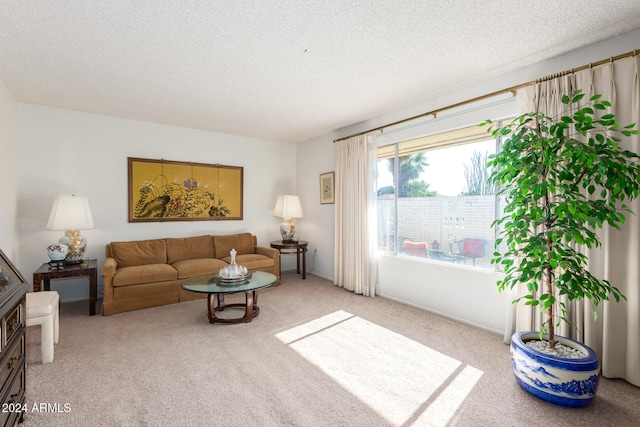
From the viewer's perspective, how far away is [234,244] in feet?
16.8

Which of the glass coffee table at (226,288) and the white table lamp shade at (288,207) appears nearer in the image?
the glass coffee table at (226,288)

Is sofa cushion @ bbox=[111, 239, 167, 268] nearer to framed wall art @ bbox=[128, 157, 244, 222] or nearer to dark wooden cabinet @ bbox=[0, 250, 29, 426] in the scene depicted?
framed wall art @ bbox=[128, 157, 244, 222]

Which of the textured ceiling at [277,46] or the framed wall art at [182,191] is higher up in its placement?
the textured ceiling at [277,46]

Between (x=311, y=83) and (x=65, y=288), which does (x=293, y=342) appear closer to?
(x=311, y=83)

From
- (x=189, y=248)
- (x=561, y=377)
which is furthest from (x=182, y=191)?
(x=561, y=377)

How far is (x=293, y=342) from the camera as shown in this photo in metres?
2.86

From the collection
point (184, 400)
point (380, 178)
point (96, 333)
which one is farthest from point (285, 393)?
point (380, 178)

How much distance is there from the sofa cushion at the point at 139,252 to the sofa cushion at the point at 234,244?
2.63ft

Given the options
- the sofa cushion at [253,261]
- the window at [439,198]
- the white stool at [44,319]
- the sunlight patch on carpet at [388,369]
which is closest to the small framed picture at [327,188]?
the window at [439,198]

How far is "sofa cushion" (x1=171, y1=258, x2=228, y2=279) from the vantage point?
410cm

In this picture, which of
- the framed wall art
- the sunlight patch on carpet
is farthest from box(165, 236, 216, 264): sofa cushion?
the sunlight patch on carpet

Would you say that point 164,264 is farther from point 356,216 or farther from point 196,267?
point 356,216

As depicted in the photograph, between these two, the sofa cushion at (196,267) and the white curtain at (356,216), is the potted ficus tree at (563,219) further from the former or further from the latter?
the sofa cushion at (196,267)

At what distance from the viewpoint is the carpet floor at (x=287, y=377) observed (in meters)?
1.85
